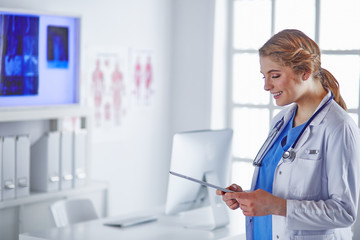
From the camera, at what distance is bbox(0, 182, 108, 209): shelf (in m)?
3.15

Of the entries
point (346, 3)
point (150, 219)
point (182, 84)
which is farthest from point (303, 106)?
point (182, 84)

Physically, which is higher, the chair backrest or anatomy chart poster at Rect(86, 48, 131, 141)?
anatomy chart poster at Rect(86, 48, 131, 141)

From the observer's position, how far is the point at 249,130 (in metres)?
4.54

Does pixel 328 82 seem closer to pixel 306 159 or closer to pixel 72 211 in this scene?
pixel 306 159

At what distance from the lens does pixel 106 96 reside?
13.6 feet

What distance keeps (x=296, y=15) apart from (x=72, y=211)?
2245 mm

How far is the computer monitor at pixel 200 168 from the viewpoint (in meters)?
2.87

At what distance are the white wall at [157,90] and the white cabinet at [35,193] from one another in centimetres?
47

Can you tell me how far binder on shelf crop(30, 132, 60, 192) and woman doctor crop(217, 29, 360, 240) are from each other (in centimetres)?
156

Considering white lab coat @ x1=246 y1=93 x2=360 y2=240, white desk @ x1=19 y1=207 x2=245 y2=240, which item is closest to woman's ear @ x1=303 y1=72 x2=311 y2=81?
white lab coat @ x1=246 y1=93 x2=360 y2=240

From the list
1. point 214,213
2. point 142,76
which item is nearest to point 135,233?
point 214,213

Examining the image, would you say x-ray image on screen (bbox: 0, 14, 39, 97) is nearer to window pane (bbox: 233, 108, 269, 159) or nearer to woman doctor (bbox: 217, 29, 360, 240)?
woman doctor (bbox: 217, 29, 360, 240)

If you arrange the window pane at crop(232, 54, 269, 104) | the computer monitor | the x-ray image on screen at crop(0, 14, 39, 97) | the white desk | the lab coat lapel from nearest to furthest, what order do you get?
the lab coat lapel → the white desk → the computer monitor → the x-ray image on screen at crop(0, 14, 39, 97) → the window pane at crop(232, 54, 269, 104)

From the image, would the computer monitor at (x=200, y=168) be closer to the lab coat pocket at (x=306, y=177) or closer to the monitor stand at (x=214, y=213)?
the monitor stand at (x=214, y=213)
